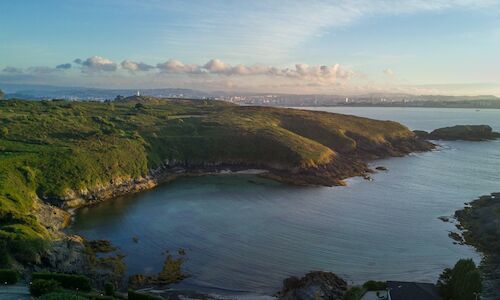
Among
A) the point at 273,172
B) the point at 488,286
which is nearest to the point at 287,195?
the point at 273,172

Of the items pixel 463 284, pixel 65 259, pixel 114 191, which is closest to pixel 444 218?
pixel 463 284

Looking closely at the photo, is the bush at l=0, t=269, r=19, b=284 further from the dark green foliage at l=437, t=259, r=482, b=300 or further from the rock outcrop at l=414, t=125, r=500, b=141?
the rock outcrop at l=414, t=125, r=500, b=141

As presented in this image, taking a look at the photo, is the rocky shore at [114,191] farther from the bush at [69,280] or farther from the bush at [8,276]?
the bush at [8,276]

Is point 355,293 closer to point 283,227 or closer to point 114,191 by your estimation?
point 283,227

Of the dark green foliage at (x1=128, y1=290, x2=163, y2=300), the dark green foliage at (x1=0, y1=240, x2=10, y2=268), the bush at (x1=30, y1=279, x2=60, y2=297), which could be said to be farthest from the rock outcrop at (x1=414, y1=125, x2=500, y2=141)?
the bush at (x1=30, y1=279, x2=60, y2=297)

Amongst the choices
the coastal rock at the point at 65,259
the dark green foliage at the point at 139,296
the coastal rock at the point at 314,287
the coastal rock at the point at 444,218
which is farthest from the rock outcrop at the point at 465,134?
the dark green foliage at the point at 139,296

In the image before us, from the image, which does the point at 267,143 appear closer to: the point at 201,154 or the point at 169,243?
the point at 201,154

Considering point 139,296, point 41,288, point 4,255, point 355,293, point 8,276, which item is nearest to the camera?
point 41,288
